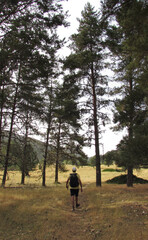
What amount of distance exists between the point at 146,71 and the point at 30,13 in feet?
20.5

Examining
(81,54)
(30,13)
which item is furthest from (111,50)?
(30,13)

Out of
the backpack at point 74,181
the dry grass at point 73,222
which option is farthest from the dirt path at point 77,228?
the backpack at point 74,181

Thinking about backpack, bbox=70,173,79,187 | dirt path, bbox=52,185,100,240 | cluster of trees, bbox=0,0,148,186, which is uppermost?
cluster of trees, bbox=0,0,148,186

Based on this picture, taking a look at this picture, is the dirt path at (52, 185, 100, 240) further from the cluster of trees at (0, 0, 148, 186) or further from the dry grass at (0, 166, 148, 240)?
the cluster of trees at (0, 0, 148, 186)

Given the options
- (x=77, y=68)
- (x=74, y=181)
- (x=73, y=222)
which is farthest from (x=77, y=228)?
(x=77, y=68)

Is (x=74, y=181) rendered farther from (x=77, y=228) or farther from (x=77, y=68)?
(x=77, y=68)

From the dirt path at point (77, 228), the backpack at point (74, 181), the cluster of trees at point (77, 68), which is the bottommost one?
the dirt path at point (77, 228)

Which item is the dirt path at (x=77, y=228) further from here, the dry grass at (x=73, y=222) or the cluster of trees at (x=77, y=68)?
the cluster of trees at (x=77, y=68)

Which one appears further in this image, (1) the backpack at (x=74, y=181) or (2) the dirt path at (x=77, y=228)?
(1) the backpack at (x=74, y=181)

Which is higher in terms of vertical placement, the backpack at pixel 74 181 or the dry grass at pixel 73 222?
the backpack at pixel 74 181

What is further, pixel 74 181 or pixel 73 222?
pixel 74 181

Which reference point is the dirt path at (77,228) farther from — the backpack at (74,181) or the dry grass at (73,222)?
the backpack at (74,181)

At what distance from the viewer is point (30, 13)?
24.9 ft

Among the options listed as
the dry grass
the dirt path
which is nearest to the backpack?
the dry grass
